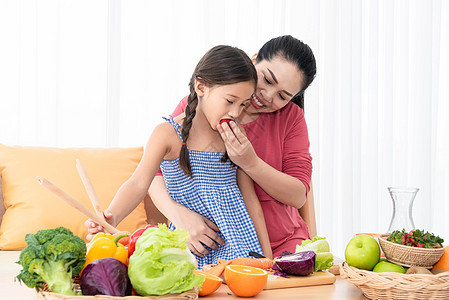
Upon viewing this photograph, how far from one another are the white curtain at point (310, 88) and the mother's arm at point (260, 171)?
1395 mm

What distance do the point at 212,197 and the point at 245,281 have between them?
2.16ft

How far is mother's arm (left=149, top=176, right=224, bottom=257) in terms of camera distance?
5.49ft

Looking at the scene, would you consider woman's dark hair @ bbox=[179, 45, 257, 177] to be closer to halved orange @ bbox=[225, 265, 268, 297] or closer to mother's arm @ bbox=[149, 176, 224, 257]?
mother's arm @ bbox=[149, 176, 224, 257]

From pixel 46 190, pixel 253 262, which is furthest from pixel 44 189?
pixel 253 262

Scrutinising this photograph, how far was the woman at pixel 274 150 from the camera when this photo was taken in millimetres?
1687

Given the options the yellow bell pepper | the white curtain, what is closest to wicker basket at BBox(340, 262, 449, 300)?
the yellow bell pepper

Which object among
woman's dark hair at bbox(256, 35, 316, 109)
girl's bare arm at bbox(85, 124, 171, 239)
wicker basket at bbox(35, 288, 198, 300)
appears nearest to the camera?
wicker basket at bbox(35, 288, 198, 300)

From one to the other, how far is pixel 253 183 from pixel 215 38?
153 cm

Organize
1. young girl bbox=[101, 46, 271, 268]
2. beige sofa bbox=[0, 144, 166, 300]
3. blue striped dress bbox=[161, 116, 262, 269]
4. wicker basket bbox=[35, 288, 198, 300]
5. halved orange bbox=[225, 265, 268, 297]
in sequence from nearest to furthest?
wicker basket bbox=[35, 288, 198, 300] → halved orange bbox=[225, 265, 268, 297] → young girl bbox=[101, 46, 271, 268] → blue striped dress bbox=[161, 116, 262, 269] → beige sofa bbox=[0, 144, 166, 300]

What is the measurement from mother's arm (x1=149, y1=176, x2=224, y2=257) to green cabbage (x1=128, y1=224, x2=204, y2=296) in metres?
0.72

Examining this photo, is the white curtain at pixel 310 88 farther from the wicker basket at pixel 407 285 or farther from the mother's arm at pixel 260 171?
the wicker basket at pixel 407 285

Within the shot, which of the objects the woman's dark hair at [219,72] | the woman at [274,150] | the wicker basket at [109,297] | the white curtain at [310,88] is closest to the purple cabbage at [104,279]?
the wicker basket at [109,297]

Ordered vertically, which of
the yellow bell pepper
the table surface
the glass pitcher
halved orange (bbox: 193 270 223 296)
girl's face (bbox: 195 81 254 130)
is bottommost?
the table surface

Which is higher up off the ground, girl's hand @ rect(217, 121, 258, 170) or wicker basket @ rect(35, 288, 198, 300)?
girl's hand @ rect(217, 121, 258, 170)
